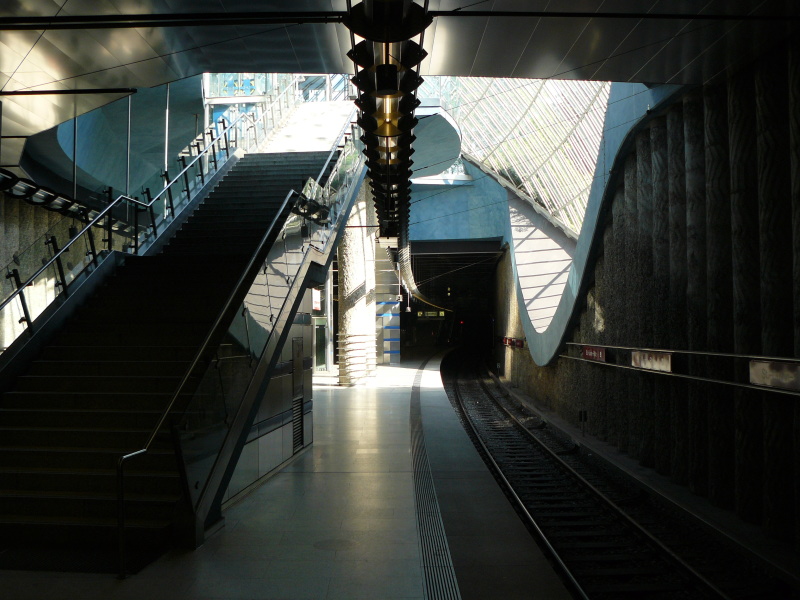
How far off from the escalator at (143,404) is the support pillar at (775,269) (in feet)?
17.7

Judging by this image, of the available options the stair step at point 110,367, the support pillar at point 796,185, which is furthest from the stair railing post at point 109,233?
the support pillar at point 796,185

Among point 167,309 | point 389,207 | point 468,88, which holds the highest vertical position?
point 468,88

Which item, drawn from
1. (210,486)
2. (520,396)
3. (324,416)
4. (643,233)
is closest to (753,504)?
(643,233)

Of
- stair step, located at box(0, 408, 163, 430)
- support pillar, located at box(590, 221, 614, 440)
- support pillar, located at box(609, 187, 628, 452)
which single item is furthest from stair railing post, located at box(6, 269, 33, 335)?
support pillar, located at box(590, 221, 614, 440)

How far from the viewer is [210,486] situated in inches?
220

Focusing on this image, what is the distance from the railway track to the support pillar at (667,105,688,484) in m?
1.04

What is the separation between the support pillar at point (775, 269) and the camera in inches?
245

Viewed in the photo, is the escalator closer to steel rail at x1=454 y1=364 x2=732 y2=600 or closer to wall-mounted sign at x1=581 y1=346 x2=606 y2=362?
steel rail at x1=454 y1=364 x2=732 y2=600

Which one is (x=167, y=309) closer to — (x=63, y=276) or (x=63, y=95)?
(x=63, y=276)

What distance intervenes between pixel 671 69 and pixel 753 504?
501 centimetres

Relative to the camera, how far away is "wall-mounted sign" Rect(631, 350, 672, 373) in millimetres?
8453

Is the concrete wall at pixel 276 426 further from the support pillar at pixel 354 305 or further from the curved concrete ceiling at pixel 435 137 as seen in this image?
the curved concrete ceiling at pixel 435 137

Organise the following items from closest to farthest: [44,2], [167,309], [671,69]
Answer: [44,2], [671,69], [167,309]

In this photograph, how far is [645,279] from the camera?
991cm
